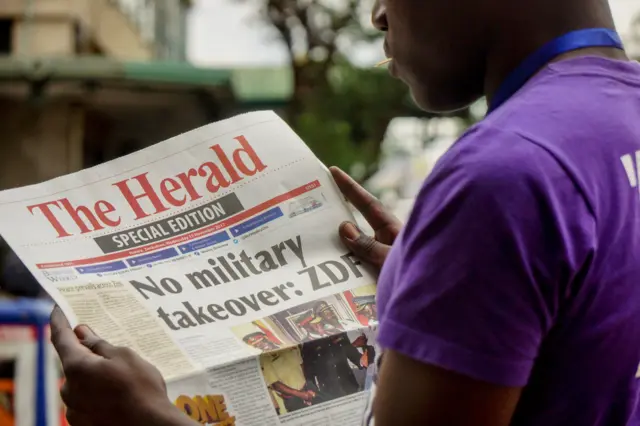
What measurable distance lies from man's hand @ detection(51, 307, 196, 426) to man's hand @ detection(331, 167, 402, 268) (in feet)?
1.12

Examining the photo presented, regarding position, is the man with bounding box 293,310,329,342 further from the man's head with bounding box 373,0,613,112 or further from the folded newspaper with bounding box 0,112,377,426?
the man's head with bounding box 373,0,613,112

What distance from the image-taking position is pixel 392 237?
106 centimetres

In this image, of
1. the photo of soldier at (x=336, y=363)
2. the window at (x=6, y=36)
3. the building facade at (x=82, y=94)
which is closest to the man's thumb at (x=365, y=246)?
the photo of soldier at (x=336, y=363)

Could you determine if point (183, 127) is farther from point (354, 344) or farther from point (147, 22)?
point (354, 344)

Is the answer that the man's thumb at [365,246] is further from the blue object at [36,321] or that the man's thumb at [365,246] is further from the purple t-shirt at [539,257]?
the blue object at [36,321]

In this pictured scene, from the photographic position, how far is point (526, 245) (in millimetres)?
528

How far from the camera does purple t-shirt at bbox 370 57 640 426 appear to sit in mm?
528

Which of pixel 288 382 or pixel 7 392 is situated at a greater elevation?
pixel 288 382

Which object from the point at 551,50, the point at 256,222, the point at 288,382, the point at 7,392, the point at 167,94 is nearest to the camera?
the point at 551,50

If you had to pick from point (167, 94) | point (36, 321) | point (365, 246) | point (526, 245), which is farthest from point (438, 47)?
point (167, 94)

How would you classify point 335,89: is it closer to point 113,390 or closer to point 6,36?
point 6,36

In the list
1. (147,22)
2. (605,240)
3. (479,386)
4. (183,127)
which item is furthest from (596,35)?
(147,22)

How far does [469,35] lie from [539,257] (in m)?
0.21

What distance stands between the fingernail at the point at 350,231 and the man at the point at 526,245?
340 millimetres
